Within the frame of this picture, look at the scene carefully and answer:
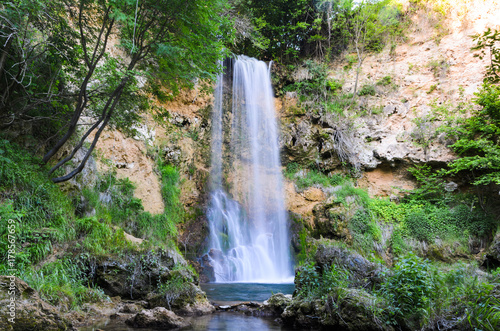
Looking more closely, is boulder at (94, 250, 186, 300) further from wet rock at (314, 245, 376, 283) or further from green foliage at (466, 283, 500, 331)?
green foliage at (466, 283, 500, 331)

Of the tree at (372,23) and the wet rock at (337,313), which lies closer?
the wet rock at (337,313)

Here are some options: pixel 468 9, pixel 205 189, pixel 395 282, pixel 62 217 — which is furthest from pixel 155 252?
pixel 468 9

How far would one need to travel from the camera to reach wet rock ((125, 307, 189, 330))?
14.6 ft

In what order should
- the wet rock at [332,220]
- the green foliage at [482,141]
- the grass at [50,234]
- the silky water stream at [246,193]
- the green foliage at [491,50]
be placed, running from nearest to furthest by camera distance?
the green foliage at [491,50] → the grass at [50,234] → the green foliage at [482,141] → the silky water stream at [246,193] → the wet rock at [332,220]

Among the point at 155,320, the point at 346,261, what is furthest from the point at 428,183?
the point at 155,320

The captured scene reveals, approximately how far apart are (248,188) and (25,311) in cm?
1229

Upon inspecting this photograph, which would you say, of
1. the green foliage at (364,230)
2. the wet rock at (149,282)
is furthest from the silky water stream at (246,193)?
the green foliage at (364,230)

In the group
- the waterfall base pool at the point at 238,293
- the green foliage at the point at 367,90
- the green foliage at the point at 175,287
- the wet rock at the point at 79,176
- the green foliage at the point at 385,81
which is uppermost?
the green foliage at the point at 385,81

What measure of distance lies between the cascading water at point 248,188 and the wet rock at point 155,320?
6.09 meters

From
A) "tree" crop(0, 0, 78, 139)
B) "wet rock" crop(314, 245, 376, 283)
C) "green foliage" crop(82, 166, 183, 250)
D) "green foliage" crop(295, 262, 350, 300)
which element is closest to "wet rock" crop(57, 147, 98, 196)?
"green foliage" crop(82, 166, 183, 250)

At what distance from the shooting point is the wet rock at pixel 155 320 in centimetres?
444

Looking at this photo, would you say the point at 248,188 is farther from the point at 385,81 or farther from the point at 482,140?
the point at 482,140

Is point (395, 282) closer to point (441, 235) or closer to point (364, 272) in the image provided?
point (364, 272)

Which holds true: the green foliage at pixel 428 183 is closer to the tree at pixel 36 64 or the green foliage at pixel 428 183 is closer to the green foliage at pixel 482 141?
the green foliage at pixel 482 141
